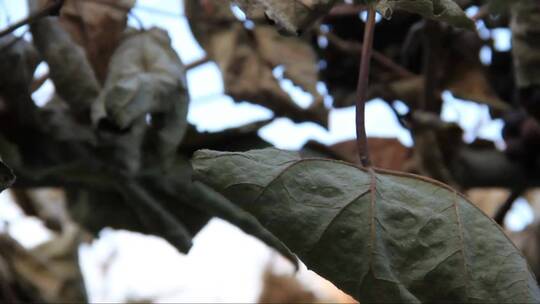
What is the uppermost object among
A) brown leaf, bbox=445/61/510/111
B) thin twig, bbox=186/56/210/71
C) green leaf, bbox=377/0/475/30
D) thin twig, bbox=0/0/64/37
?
green leaf, bbox=377/0/475/30

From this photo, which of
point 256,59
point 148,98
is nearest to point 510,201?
point 256,59

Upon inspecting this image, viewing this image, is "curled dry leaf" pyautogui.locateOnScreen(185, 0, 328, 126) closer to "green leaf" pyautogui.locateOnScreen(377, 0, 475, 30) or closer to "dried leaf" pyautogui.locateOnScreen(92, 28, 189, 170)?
"dried leaf" pyautogui.locateOnScreen(92, 28, 189, 170)

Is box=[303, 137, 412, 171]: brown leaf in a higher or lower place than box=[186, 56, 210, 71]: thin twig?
lower

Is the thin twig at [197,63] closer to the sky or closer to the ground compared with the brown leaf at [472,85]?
closer to the ground

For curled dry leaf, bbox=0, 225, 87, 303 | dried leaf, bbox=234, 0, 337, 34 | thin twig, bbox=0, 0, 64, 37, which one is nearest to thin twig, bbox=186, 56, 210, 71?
curled dry leaf, bbox=0, 225, 87, 303

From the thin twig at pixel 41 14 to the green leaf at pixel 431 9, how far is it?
302 millimetres

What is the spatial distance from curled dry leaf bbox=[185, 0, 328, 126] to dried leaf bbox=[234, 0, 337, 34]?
0.91 feet

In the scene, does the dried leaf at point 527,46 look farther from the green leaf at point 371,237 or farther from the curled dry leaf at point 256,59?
the green leaf at point 371,237

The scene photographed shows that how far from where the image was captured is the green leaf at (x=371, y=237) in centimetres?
61

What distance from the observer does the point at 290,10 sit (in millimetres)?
663

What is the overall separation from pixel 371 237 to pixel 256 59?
431mm

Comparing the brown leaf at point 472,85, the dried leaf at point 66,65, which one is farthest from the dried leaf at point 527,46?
the dried leaf at point 66,65

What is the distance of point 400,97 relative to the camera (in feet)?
3.63

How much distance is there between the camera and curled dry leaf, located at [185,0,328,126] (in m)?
0.97
